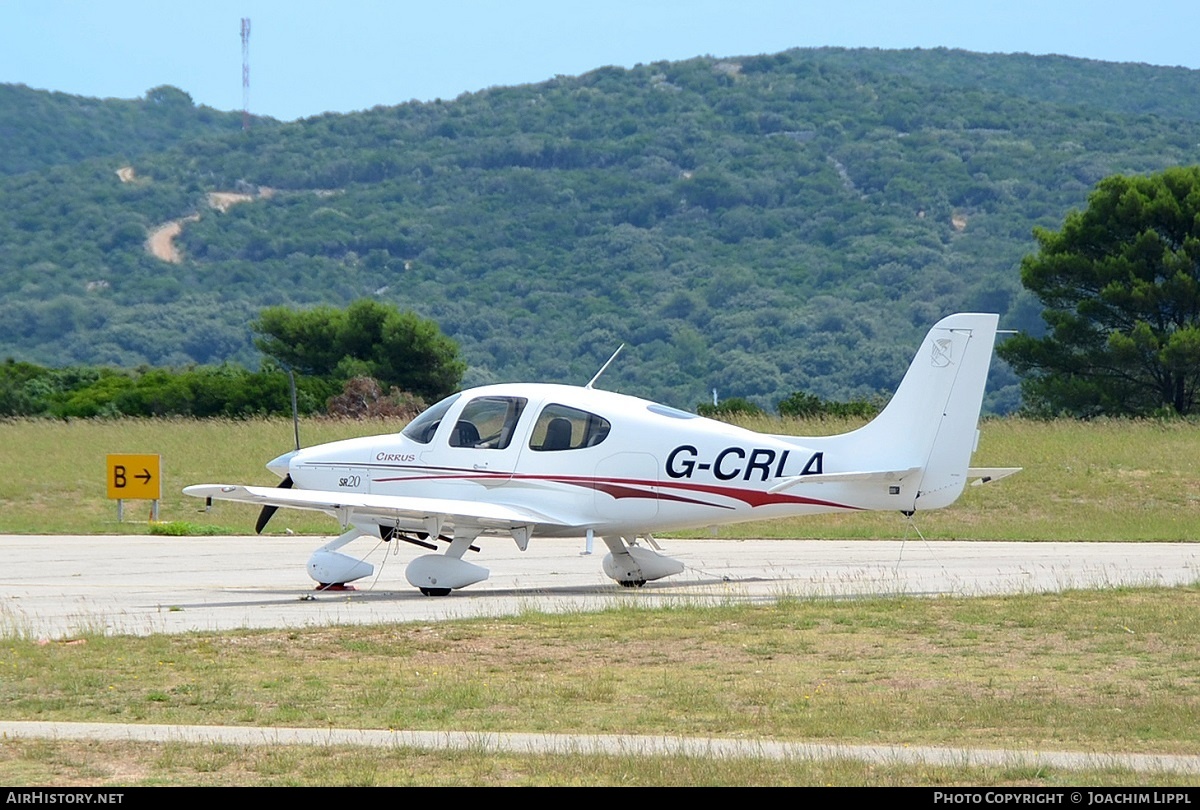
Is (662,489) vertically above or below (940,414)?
below

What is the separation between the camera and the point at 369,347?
6072 centimetres

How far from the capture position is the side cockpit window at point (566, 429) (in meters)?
17.5

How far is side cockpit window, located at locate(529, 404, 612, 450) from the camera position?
1752 cm

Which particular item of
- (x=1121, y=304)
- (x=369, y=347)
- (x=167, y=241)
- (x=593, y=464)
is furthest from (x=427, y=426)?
(x=167, y=241)

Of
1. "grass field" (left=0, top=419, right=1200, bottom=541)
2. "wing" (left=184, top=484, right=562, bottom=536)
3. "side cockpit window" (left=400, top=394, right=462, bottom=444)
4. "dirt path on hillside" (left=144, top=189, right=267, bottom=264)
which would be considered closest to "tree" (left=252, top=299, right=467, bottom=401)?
"grass field" (left=0, top=419, right=1200, bottom=541)

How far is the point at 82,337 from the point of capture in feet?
409

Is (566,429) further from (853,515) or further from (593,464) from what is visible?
(853,515)

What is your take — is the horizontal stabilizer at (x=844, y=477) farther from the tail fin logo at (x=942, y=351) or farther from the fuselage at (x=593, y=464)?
the tail fin logo at (x=942, y=351)

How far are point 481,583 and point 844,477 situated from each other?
5.07 metres

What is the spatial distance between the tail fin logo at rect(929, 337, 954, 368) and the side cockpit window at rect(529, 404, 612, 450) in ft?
11.8

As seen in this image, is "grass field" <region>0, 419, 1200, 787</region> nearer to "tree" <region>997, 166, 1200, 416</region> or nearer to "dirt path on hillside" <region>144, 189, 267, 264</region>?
"tree" <region>997, 166, 1200, 416</region>

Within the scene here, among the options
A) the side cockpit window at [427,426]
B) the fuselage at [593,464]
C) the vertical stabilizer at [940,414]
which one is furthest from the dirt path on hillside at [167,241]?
the vertical stabilizer at [940,414]
